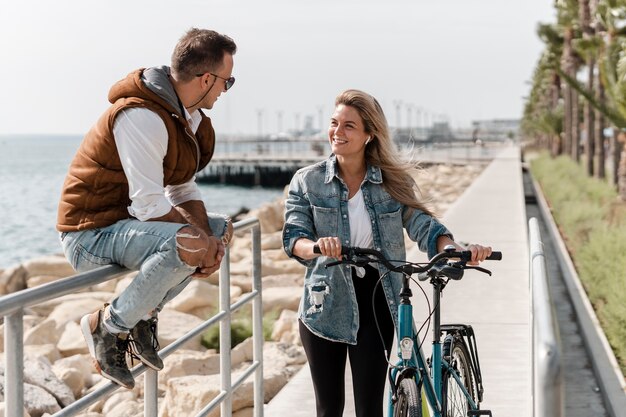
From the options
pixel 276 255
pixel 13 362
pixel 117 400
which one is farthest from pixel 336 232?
pixel 276 255

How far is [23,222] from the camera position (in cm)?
6006

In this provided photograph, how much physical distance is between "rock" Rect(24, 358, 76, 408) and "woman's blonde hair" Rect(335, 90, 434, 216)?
12.7 ft

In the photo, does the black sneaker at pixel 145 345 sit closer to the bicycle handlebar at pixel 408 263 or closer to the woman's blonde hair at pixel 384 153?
the bicycle handlebar at pixel 408 263

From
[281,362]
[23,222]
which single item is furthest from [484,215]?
[23,222]

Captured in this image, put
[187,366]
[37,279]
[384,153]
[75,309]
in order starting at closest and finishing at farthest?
[384,153], [187,366], [75,309], [37,279]

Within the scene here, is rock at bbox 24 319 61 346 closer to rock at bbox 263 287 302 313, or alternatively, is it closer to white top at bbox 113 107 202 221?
rock at bbox 263 287 302 313

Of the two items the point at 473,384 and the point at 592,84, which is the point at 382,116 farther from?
the point at 592,84

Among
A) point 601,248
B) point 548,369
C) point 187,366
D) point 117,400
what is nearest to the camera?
point 548,369

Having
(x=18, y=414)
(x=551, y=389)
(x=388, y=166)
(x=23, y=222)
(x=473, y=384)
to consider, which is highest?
(x=388, y=166)

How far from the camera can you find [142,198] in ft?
11.4

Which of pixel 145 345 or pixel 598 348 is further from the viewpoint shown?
pixel 598 348

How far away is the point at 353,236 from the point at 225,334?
36.3 inches

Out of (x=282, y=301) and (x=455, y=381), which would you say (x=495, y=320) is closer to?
(x=282, y=301)

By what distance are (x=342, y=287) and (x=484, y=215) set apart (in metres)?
14.5
